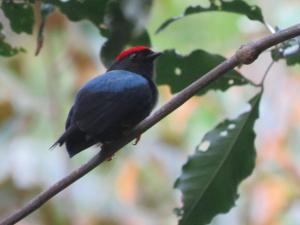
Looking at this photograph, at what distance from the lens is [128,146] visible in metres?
4.70

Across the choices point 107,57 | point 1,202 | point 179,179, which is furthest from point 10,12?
point 1,202

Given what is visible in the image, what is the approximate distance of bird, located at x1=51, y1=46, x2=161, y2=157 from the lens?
2.27 meters

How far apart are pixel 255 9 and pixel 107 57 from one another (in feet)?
1.85

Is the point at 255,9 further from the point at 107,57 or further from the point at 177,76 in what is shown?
the point at 107,57

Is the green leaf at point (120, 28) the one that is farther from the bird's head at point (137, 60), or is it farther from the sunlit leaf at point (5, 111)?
the sunlit leaf at point (5, 111)

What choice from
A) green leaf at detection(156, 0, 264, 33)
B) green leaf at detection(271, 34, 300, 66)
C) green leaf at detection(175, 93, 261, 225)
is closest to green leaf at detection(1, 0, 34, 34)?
green leaf at detection(156, 0, 264, 33)

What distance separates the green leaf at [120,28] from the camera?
265cm

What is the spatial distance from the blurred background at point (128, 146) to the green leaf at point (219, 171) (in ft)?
5.21

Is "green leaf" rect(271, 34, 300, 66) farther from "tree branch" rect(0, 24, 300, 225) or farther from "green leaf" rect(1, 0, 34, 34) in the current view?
"green leaf" rect(1, 0, 34, 34)

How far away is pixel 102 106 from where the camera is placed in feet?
7.59

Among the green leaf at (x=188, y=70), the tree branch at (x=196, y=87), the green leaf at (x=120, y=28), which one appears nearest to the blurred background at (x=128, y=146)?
the green leaf at (x=188, y=70)

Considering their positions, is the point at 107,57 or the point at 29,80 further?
the point at 29,80

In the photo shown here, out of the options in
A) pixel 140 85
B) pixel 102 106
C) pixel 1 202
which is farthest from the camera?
pixel 1 202

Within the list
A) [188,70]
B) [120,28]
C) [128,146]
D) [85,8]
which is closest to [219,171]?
[188,70]
